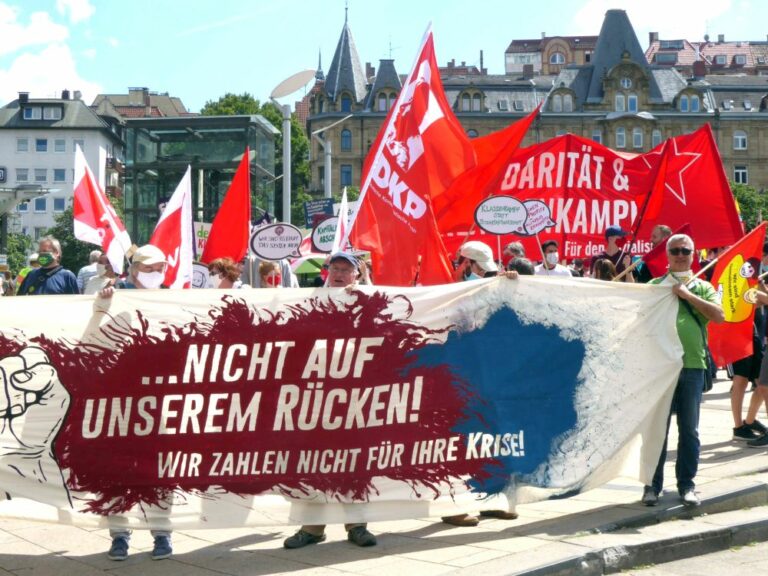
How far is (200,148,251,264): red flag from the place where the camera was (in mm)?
13406

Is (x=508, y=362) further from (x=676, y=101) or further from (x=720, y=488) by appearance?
(x=676, y=101)

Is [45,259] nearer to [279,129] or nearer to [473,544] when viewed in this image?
[473,544]

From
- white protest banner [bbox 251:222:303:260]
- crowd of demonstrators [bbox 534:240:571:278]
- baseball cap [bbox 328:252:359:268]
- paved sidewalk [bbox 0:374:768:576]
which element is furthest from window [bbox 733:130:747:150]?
baseball cap [bbox 328:252:359:268]

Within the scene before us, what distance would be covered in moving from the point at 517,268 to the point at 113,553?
359cm

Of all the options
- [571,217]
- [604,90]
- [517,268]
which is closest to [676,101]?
[604,90]

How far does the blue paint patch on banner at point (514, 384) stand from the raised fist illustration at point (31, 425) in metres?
2.06

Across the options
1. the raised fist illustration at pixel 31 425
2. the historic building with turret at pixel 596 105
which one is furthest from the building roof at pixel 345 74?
the raised fist illustration at pixel 31 425

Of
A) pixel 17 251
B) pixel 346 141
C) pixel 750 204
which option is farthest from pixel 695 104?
pixel 17 251

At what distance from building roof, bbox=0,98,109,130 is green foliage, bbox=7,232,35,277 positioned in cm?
2981

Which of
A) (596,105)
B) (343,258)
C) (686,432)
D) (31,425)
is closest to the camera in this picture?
(31,425)

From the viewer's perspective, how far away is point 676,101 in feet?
320

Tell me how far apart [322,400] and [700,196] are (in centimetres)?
601

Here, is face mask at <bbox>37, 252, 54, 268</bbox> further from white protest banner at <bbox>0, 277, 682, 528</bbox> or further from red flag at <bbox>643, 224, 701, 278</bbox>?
red flag at <bbox>643, 224, 701, 278</bbox>

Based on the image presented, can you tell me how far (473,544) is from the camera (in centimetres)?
675
